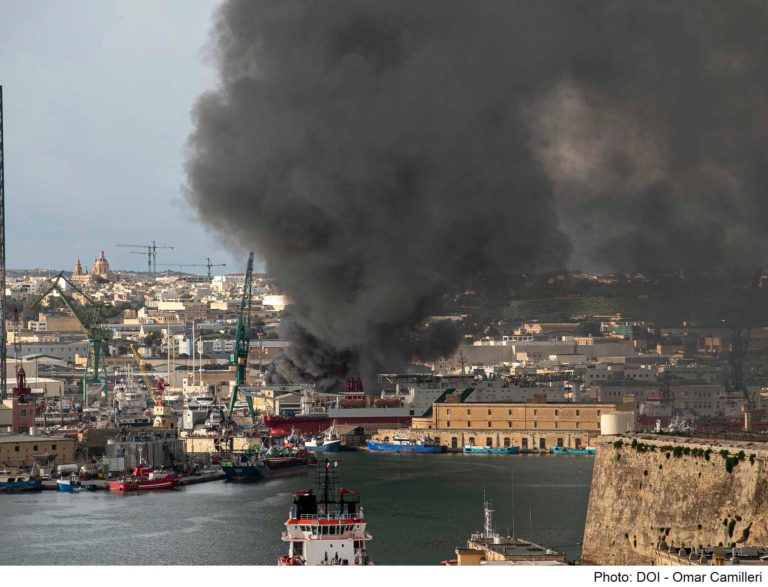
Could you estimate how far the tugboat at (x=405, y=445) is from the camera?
175 feet

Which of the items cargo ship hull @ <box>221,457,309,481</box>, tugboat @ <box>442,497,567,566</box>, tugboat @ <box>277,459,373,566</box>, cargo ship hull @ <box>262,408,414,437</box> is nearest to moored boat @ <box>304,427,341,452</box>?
cargo ship hull @ <box>262,408,414,437</box>

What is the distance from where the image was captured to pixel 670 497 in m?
21.4

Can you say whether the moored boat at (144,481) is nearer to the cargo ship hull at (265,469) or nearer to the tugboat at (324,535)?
the cargo ship hull at (265,469)

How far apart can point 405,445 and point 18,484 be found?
17.0 metres

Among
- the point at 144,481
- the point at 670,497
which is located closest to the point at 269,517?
the point at 144,481

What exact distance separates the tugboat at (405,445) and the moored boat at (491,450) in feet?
2.84

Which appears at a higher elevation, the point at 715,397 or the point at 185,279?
the point at 185,279

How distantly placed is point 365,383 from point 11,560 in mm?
38268

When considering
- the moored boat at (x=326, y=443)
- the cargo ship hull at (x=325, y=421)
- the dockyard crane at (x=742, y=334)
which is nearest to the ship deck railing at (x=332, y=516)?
the moored boat at (x=326, y=443)

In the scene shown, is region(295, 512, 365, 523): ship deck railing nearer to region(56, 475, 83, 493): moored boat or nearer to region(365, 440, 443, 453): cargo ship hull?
region(56, 475, 83, 493): moored boat

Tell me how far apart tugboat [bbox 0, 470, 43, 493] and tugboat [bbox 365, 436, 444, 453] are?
1628 centimetres

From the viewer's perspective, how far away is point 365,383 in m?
62.6
